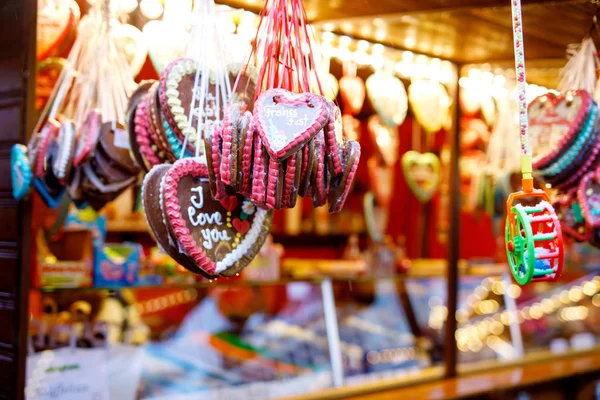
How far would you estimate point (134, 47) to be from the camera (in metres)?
2.78

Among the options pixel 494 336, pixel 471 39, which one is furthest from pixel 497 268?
pixel 471 39

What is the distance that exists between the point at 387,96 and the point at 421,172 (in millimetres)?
641

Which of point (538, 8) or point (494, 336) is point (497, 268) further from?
point (538, 8)

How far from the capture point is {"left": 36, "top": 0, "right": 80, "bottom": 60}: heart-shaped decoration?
261 cm

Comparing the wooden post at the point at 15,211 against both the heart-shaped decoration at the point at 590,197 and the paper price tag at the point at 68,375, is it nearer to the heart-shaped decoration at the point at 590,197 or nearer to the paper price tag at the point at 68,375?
the paper price tag at the point at 68,375

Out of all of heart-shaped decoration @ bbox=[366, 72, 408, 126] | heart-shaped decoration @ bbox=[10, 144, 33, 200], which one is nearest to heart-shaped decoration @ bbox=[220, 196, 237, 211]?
heart-shaped decoration @ bbox=[10, 144, 33, 200]

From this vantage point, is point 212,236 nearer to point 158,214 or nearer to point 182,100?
point 158,214

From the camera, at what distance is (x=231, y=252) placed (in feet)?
6.33

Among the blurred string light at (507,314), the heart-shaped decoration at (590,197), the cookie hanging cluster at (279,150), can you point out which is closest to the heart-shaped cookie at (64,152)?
the cookie hanging cluster at (279,150)

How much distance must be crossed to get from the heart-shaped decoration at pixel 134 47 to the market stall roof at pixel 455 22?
1.27 ft

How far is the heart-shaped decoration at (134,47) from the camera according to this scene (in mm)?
2756

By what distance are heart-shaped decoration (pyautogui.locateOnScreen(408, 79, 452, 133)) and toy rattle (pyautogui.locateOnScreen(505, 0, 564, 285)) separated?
7.80ft

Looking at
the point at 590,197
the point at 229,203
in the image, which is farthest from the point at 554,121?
the point at 229,203

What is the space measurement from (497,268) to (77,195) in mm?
3288
